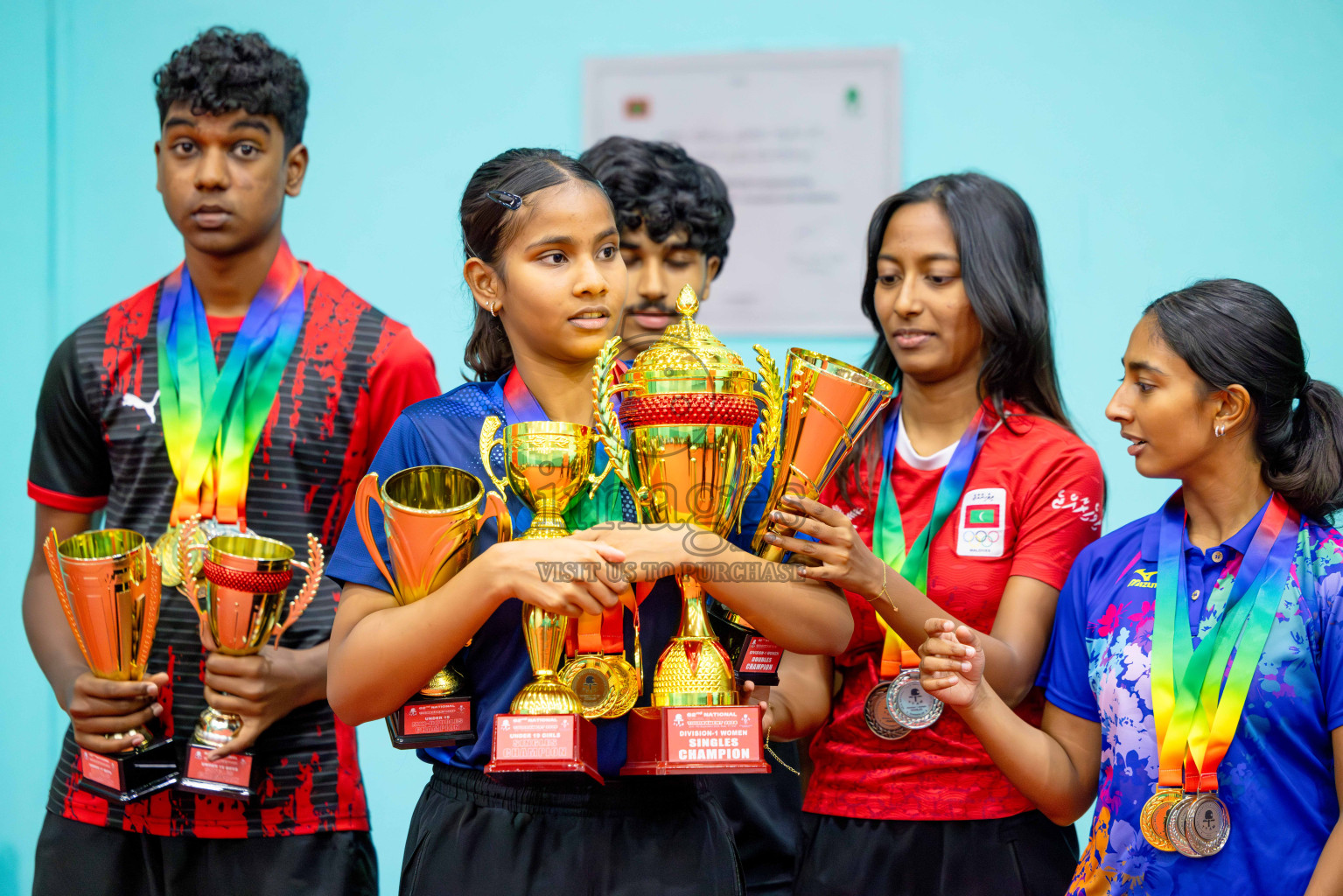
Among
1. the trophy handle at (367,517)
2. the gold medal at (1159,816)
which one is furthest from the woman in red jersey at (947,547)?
the trophy handle at (367,517)

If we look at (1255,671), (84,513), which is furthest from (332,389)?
(1255,671)

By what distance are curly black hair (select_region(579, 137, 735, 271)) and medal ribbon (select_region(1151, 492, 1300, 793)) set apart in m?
1.16

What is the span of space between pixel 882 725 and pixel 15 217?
3.18 metres

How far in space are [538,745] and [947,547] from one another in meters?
0.83

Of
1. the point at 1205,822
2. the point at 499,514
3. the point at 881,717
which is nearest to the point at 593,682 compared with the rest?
the point at 499,514

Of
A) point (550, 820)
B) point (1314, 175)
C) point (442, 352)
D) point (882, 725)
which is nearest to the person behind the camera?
point (550, 820)

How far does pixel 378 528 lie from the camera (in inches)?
53.4

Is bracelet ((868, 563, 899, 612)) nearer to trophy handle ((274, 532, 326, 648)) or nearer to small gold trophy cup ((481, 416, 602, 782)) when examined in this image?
small gold trophy cup ((481, 416, 602, 782))

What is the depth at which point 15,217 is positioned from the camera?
348cm

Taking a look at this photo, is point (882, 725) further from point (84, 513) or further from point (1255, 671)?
point (84, 513)

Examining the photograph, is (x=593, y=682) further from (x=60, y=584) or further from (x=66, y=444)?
(x=66, y=444)

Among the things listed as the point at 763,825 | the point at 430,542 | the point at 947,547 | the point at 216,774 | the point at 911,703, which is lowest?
the point at 763,825

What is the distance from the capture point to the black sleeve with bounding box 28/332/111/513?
1974mm

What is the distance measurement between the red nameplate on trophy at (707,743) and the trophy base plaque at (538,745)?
9 centimetres
